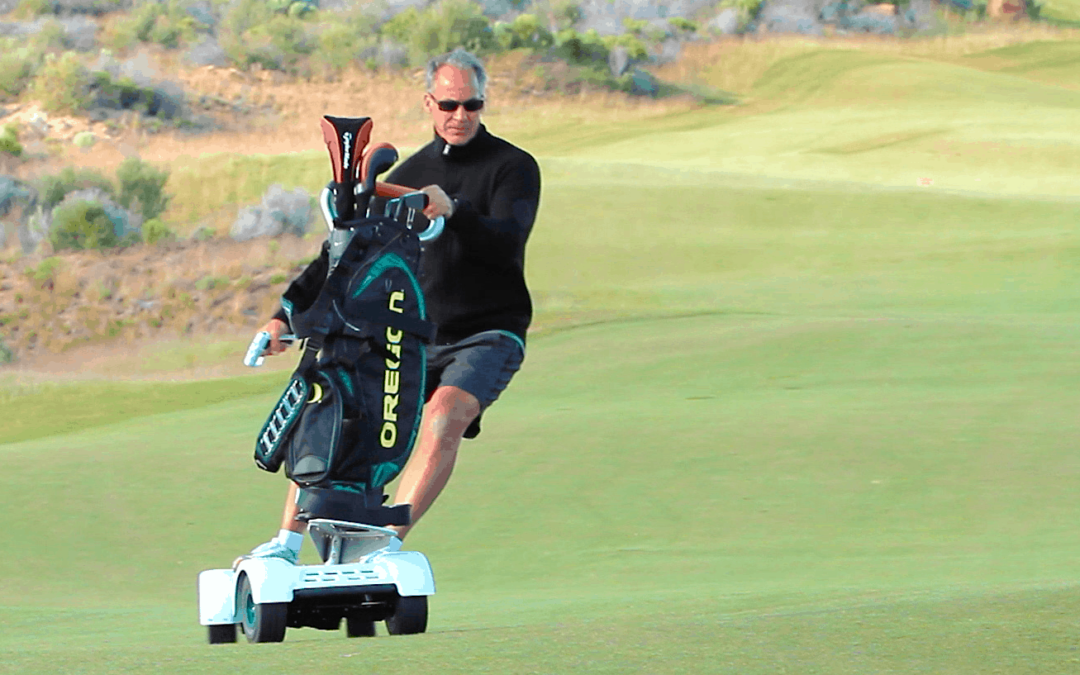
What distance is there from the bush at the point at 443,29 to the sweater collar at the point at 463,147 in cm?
4610

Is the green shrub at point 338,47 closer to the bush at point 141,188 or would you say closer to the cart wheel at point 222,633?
the bush at point 141,188

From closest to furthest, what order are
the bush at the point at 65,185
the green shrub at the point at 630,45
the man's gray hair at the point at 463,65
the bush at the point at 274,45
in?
the man's gray hair at the point at 463,65 < the bush at the point at 65,185 < the bush at the point at 274,45 < the green shrub at the point at 630,45

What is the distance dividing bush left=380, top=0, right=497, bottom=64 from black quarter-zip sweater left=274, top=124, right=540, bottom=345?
46.2 meters

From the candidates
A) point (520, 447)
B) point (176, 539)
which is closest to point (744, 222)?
point (520, 447)

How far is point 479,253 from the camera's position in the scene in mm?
5945

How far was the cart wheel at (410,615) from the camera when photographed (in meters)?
5.11

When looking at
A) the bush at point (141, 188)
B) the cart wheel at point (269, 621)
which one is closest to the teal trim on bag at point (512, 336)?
the cart wheel at point (269, 621)

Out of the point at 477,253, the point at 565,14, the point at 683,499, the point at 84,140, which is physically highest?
the point at 477,253

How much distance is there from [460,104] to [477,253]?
49 cm

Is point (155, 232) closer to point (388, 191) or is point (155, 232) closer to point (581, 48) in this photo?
point (388, 191)

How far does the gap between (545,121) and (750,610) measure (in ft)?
140

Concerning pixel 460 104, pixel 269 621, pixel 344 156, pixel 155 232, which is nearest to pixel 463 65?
pixel 460 104

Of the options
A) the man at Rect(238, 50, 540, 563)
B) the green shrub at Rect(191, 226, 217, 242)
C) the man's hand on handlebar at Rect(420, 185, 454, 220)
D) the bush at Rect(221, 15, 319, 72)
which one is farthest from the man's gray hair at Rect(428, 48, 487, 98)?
the bush at Rect(221, 15, 319, 72)

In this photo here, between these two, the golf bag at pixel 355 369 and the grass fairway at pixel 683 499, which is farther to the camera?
the golf bag at pixel 355 369
